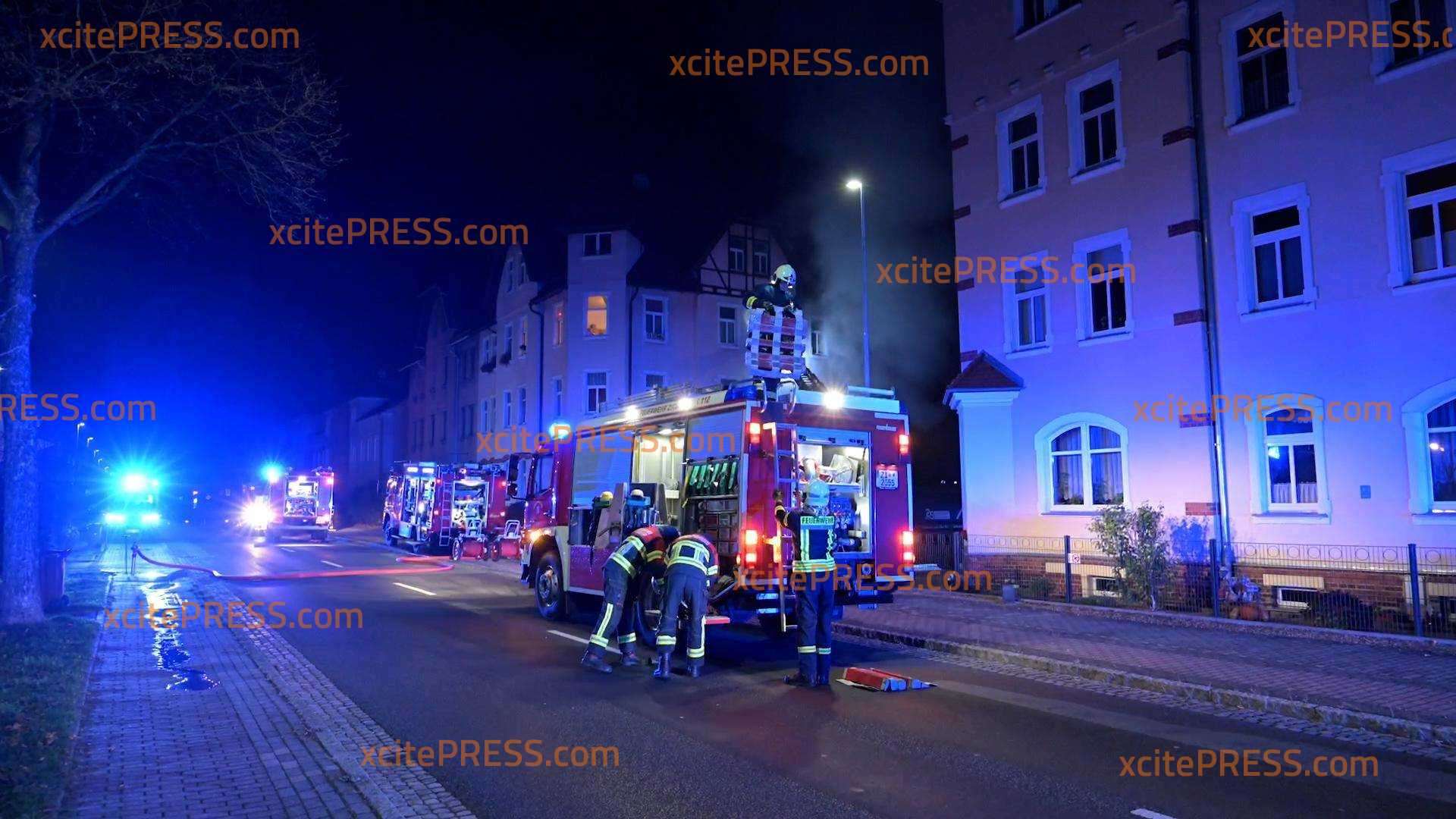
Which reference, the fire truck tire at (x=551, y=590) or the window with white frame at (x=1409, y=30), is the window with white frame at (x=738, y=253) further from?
the window with white frame at (x=1409, y=30)

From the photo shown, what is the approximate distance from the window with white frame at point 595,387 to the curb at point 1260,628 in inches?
713

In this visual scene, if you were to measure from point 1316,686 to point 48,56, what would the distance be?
1579cm

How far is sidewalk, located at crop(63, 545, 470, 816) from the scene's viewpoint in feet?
17.6

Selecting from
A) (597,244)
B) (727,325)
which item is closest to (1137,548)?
(727,325)

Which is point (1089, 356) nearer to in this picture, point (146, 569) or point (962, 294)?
point (962, 294)

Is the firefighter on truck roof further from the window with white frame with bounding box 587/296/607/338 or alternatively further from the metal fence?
the window with white frame with bounding box 587/296/607/338

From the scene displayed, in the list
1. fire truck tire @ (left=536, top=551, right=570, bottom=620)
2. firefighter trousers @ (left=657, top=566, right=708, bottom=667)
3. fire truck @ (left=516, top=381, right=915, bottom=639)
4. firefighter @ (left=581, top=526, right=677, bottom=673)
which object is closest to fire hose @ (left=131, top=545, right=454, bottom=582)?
fire truck tire @ (left=536, top=551, right=570, bottom=620)

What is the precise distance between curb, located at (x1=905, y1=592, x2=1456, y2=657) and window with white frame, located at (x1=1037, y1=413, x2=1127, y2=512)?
2.41 meters

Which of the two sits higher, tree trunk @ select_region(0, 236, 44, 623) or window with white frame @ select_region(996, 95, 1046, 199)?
window with white frame @ select_region(996, 95, 1046, 199)

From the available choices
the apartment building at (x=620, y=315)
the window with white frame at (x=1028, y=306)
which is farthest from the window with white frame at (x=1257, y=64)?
the apartment building at (x=620, y=315)

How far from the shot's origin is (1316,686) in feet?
27.5

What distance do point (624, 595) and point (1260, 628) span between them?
27.0 ft

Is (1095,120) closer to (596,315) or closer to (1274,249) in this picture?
(1274,249)

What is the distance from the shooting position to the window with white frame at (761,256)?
109 ft
